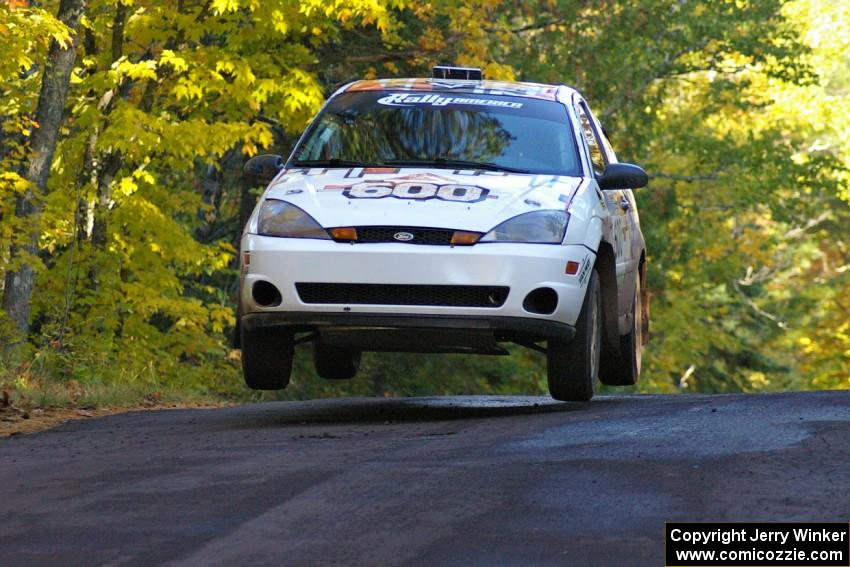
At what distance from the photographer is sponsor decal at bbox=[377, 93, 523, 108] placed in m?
11.2

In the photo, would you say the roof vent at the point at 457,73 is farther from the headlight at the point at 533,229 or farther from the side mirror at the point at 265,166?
the headlight at the point at 533,229

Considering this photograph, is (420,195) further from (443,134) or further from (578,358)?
(578,358)

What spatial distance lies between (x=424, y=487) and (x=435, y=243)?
9.73 ft

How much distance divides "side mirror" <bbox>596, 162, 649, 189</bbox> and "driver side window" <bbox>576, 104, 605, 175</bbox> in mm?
202

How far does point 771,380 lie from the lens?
54.2 metres

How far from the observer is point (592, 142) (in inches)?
464

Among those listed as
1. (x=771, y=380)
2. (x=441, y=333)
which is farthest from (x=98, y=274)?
(x=771, y=380)

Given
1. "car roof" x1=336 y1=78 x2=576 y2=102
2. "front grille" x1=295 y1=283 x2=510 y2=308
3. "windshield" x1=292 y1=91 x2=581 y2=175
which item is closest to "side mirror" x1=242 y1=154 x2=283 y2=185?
"windshield" x1=292 y1=91 x2=581 y2=175

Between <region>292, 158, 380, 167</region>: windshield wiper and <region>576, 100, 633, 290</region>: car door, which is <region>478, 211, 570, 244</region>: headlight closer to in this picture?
<region>576, 100, 633, 290</region>: car door

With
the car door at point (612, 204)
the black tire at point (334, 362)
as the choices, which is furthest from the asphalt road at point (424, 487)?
the black tire at point (334, 362)

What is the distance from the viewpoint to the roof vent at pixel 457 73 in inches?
494

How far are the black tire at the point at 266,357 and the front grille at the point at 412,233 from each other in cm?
97

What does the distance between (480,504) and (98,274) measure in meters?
12.2

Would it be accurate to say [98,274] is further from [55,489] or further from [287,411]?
[55,489]
